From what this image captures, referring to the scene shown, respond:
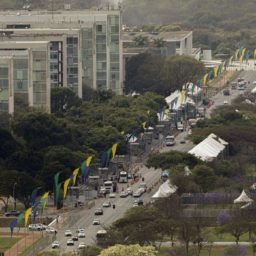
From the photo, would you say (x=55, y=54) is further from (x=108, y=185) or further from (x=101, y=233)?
(x=101, y=233)

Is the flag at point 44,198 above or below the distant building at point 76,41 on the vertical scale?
above

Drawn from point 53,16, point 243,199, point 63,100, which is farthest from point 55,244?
point 53,16

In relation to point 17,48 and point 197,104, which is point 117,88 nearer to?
point 197,104

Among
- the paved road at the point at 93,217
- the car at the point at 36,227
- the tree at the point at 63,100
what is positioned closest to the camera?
the paved road at the point at 93,217

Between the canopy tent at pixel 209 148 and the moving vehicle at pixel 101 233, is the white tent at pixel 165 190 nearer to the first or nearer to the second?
the moving vehicle at pixel 101 233

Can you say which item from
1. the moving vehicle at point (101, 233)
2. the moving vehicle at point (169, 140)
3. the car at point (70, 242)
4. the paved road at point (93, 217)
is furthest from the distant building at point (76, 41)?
the car at point (70, 242)
